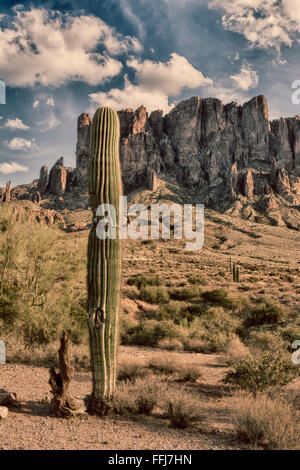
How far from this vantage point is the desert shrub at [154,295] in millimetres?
21344

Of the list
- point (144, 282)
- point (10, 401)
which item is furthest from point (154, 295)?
point (10, 401)

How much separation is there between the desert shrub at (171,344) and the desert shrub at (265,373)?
435 centimetres

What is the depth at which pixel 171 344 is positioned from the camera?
1208cm

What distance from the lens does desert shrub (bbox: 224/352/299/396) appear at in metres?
7.04

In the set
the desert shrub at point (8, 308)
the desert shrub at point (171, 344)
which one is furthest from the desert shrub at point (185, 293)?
the desert shrub at point (8, 308)

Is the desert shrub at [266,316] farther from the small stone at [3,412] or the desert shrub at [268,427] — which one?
the small stone at [3,412]

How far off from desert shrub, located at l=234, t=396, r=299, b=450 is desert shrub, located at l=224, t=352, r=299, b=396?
1.73m

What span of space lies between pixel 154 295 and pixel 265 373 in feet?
47.7

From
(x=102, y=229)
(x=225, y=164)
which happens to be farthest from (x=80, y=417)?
(x=225, y=164)

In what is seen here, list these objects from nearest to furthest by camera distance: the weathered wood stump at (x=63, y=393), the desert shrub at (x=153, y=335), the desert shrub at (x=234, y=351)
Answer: the weathered wood stump at (x=63, y=393) < the desert shrub at (x=234, y=351) < the desert shrub at (x=153, y=335)

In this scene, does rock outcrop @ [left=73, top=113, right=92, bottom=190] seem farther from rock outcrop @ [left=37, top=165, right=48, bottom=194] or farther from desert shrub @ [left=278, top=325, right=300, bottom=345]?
desert shrub @ [left=278, top=325, right=300, bottom=345]

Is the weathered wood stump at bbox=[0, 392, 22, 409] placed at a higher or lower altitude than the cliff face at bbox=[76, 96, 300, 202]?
lower

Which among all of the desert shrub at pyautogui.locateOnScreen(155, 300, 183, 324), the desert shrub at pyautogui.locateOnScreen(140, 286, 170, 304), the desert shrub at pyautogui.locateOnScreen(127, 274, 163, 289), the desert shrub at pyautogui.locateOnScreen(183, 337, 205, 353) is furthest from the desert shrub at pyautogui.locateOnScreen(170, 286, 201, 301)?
the desert shrub at pyautogui.locateOnScreen(183, 337, 205, 353)
